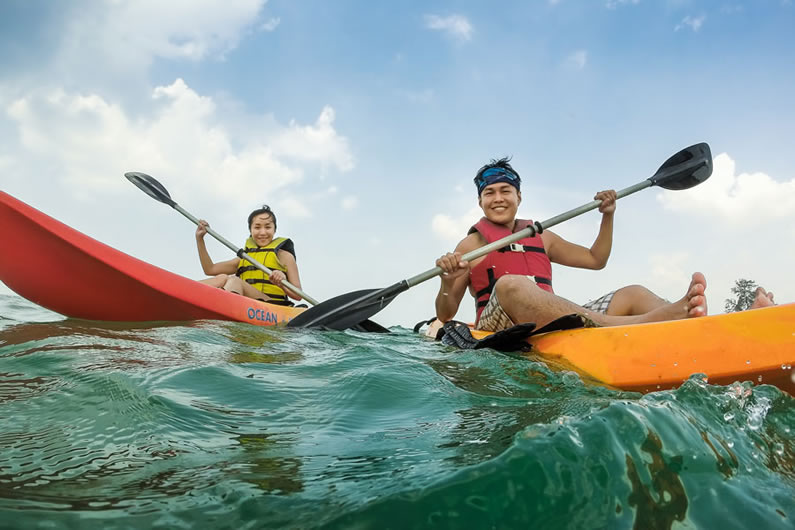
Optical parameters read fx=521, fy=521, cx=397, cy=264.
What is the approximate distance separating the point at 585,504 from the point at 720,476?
16.5 inches

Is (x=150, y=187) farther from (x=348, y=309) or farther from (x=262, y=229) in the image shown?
(x=348, y=309)

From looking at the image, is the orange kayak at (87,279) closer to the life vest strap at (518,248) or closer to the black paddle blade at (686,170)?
the life vest strap at (518,248)

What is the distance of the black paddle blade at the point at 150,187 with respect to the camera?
22.0 ft

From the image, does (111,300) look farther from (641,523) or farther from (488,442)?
(641,523)

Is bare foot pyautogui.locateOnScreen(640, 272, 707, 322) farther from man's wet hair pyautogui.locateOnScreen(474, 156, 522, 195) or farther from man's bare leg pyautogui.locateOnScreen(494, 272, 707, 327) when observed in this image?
man's wet hair pyautogui.locateOnScreen(474, 156, 522, 195)

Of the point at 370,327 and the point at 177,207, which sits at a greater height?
the point at 177,207

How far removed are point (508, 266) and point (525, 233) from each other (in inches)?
11.7

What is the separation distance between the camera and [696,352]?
219cm

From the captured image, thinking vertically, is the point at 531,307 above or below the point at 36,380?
above

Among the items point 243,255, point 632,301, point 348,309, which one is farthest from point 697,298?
point 243,255

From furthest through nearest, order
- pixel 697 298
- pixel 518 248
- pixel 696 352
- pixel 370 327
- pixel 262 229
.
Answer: pixel 262 229 < pixel 370 327 < pixel 518 248 < pixel 697 298 < pixel 696 352

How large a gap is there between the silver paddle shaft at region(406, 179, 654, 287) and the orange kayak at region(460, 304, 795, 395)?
56.9 inches

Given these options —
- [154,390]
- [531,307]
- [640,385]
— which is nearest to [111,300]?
[154,390]

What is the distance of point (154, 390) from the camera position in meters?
1.79
